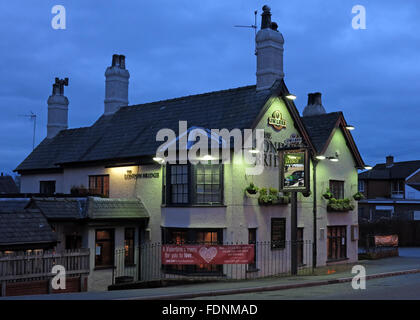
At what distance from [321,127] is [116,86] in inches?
489

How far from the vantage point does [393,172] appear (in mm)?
64625

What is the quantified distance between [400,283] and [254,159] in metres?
7.94

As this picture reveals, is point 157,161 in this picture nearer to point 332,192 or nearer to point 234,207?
point 234,207

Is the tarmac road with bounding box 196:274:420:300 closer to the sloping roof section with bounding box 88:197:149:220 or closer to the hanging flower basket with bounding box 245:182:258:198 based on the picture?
the hanging flower basket with bounding box 245:182:258:198

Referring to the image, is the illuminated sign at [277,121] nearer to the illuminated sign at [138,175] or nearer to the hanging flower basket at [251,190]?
the hanging flower basket at [251,190]

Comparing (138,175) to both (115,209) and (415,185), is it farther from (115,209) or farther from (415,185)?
(415,185)

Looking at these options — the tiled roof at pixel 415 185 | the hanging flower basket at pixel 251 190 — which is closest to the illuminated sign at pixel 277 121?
the hanging flower basket at pixel 251 190

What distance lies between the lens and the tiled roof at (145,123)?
24.6m

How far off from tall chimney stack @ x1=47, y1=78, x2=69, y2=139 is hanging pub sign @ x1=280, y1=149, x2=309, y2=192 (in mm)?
18691

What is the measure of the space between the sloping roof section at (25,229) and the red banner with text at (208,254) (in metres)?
4.69

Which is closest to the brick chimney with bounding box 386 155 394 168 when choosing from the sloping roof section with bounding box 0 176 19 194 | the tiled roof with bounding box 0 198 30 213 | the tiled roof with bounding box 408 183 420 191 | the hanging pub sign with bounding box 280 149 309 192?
the tiled roof with bounding box 408 183 420 191

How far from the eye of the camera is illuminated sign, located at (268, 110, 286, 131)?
24436mm

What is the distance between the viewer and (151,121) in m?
28.2
